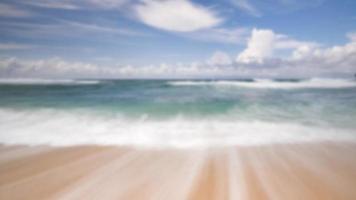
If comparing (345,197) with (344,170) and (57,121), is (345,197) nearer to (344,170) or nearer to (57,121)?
(344,170)

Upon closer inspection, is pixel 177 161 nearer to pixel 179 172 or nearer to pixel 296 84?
pixel 179 172

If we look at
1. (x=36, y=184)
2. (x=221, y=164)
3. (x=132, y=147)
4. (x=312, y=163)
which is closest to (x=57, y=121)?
(x=132, y=147)

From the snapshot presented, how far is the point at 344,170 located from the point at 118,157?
349 centimetres

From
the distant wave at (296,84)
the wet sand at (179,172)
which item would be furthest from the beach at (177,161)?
the distant wave at (296,84)

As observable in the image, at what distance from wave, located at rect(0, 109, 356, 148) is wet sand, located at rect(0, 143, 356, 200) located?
0.43 m

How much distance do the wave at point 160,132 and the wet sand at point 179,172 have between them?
430 millimetres

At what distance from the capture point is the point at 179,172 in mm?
2904

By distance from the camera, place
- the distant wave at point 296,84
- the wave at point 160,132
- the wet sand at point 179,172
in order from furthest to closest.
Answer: the distant wave at point 296,84
the wave at point 160,132
the wet sand at point 179,172

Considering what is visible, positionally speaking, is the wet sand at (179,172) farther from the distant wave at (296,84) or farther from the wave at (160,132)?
the distant wave at (296,84)

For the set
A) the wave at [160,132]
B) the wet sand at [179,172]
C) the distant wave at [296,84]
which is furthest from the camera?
the distant wave at [296,84]

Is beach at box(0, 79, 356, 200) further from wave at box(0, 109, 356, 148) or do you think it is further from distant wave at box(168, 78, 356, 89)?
distant wave at box(168, 78, 356, 89)

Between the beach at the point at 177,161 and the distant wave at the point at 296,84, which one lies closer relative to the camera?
the beach at the point at 177,161

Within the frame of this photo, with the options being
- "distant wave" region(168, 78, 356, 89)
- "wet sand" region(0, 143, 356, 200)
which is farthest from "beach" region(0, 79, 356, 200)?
"distant wave" region(168, 78, 356, 89)

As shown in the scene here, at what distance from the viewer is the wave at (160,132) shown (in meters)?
4.27
